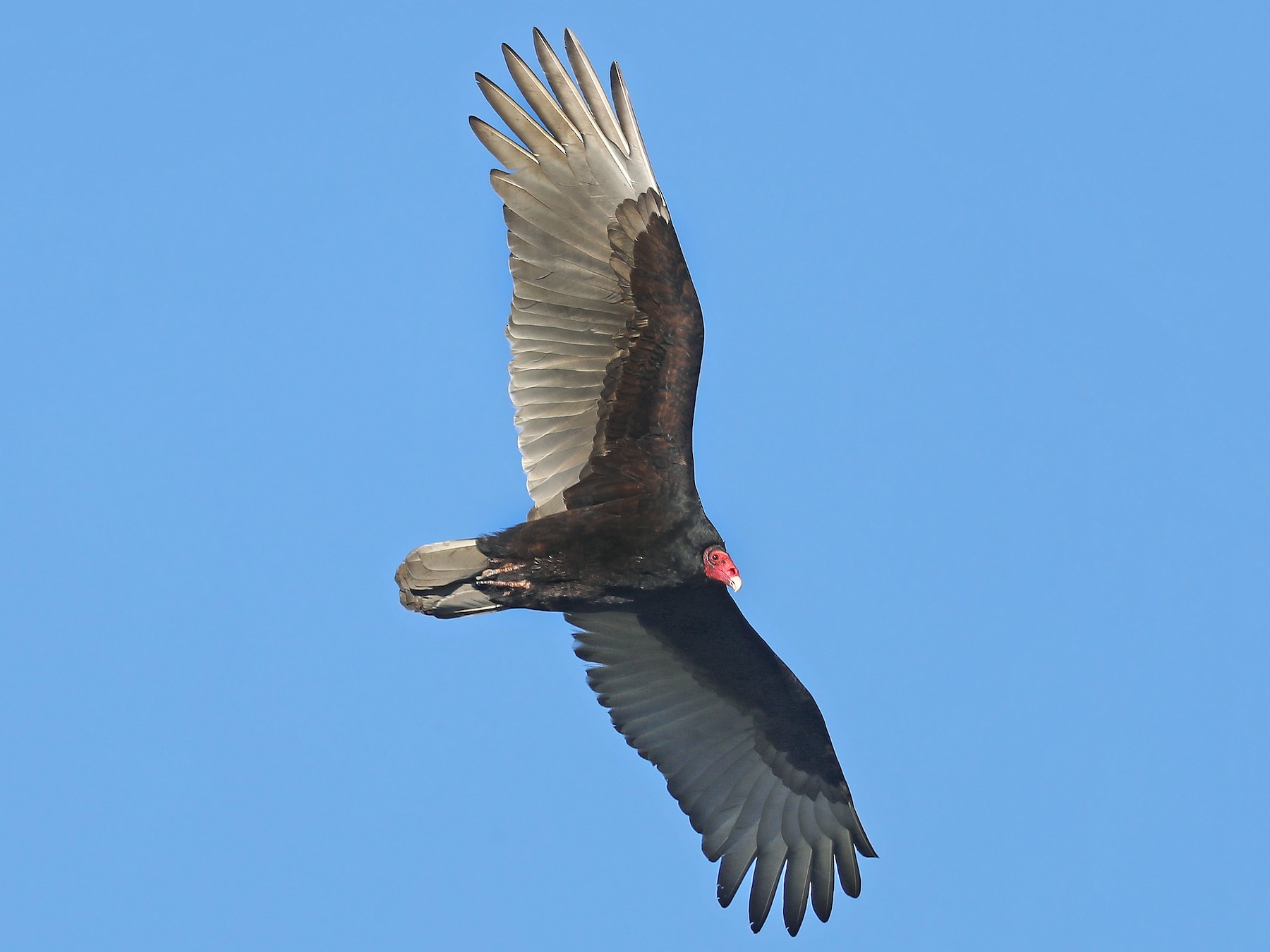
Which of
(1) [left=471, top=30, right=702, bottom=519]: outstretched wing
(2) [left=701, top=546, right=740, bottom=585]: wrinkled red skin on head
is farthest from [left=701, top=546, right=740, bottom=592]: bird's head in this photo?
(1) [left=471, top=30, right=702, bottom=519]: outstretched wing

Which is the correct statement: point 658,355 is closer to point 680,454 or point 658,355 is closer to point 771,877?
point 680,454

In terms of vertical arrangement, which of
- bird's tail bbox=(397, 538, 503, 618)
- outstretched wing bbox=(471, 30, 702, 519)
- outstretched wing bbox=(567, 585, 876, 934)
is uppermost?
outstretched wing bbox=(471, 30, 702, 519)

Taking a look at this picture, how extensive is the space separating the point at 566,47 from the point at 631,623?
3.76 metres

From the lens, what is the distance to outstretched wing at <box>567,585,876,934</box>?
10078 millimetres

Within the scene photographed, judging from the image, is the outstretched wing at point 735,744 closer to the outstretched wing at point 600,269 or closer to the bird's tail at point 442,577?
the bird's tail at point 442,577

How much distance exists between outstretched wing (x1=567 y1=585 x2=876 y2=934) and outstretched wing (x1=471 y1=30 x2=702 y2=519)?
58.4 inches

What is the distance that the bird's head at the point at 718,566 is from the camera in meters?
8.93

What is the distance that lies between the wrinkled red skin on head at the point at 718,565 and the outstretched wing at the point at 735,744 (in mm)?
1054

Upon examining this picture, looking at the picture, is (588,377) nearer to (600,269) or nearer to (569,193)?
(600,269)

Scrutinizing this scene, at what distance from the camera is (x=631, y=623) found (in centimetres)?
1030

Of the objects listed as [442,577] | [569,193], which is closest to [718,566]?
[442,577]

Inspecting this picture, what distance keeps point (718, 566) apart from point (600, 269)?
1866 mm

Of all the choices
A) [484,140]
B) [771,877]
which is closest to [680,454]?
[484,140]

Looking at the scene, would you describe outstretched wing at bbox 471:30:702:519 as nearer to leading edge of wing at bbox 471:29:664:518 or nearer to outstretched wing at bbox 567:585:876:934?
leading edge of wing at bbox 471:29:664:518
